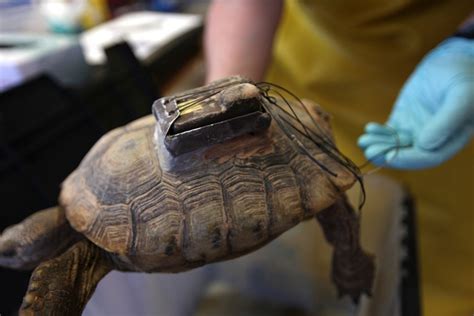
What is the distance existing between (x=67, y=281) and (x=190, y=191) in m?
0.14

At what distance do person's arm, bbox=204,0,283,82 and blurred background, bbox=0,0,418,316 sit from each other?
144 mm

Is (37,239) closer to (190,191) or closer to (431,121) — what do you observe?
(190,191)

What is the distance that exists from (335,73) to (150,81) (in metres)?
0.34

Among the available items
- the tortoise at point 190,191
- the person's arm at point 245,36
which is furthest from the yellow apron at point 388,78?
the tortoise at point 190,191

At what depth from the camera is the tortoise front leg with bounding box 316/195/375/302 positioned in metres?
0.49

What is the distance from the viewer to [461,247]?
841 millimetres

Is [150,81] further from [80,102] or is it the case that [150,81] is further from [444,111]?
[444,111]

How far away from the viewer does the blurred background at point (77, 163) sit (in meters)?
0.59

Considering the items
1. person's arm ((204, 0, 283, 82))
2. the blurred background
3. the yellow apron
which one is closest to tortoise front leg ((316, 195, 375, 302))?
the blurred background

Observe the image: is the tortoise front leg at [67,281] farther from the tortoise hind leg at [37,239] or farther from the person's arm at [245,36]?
the person's arm at [245,36]

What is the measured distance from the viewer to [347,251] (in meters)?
0.51

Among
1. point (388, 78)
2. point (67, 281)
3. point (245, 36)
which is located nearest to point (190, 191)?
point (67, 281)

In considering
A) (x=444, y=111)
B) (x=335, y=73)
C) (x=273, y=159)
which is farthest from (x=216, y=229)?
(x=335, y=73)

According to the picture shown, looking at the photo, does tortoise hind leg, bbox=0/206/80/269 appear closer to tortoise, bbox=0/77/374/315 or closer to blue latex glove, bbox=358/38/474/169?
tortoise, bbox=0/77/374/315
